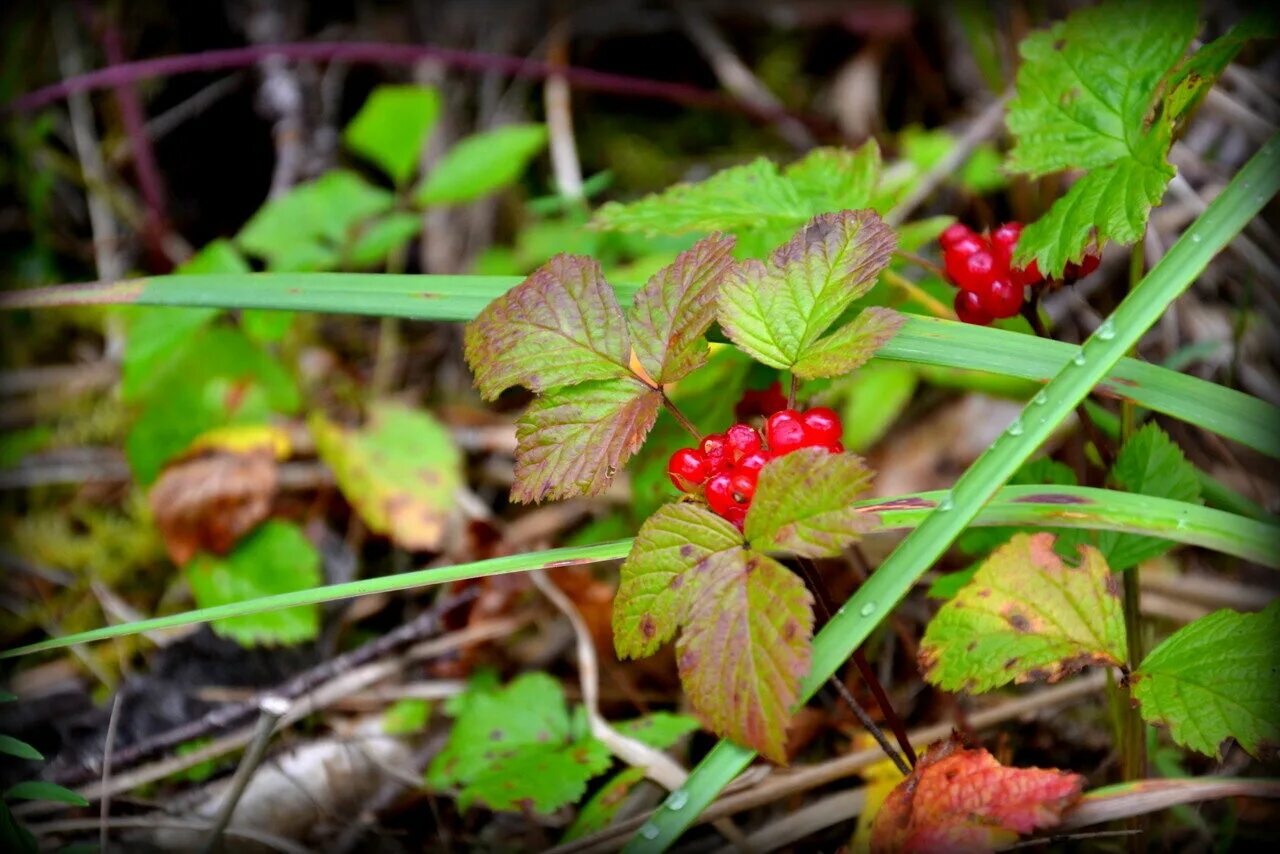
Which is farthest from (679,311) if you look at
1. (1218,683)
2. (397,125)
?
(397,125)

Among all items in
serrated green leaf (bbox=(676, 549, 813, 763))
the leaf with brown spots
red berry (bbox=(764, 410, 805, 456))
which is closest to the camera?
serrated green leaf (bbox=(676, 549, 813, 763))

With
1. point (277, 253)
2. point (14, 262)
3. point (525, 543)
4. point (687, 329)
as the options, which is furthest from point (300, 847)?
point (14, 262)

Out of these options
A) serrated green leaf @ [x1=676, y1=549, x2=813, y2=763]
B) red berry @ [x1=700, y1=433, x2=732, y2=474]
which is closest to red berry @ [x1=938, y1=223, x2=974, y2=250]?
red berry @ [x1=700, y1=433, x2=732, y2=474]

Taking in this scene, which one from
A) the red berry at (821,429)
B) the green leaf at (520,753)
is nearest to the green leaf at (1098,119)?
the red berry at (821,429)

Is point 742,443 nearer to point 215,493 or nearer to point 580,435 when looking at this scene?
point 580,435

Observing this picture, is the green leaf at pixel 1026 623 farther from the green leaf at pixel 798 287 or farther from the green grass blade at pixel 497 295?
the green leaf at pixel 798 287

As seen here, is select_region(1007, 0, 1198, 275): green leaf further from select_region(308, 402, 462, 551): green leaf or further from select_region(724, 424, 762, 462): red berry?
select_region(308, 402, 462, 551): green leaf
